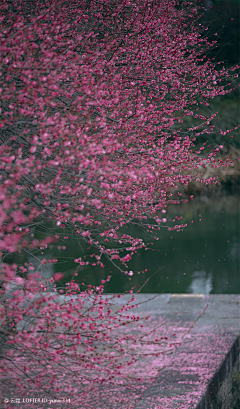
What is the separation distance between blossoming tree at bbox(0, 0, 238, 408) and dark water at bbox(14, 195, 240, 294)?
1.91 meters

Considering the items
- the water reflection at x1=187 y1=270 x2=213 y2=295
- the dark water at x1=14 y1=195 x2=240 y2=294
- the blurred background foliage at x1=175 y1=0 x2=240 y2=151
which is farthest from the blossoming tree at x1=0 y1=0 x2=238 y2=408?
the blurred background foliage at x1=175 y1=0 x2=240 y2=151

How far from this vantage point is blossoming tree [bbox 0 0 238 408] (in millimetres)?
3455

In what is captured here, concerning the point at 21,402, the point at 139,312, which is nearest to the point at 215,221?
the point at 139,312

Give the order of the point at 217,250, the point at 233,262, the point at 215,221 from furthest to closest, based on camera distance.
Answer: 1. the point at 215,221
2. the point at 217,250
3. the point at 233,262

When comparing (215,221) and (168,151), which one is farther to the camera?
(215,221)

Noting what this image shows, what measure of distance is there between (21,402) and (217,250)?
27.6 feet

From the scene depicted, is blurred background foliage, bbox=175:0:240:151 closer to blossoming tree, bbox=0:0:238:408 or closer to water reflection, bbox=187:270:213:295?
water reflection, bbox=187:270:213:295

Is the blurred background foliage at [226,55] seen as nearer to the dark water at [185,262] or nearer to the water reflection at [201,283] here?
the dark water at [185,262]

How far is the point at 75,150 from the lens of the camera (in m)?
3.42

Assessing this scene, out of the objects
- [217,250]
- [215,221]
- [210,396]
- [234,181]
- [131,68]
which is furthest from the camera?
[234,181]

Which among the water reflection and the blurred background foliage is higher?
the blurred background foliage

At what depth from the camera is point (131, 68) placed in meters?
5.07

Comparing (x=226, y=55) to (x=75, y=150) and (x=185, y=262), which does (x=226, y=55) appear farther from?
(x=75, y=150)

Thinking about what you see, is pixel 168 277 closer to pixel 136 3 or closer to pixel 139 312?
pixel 139 312
